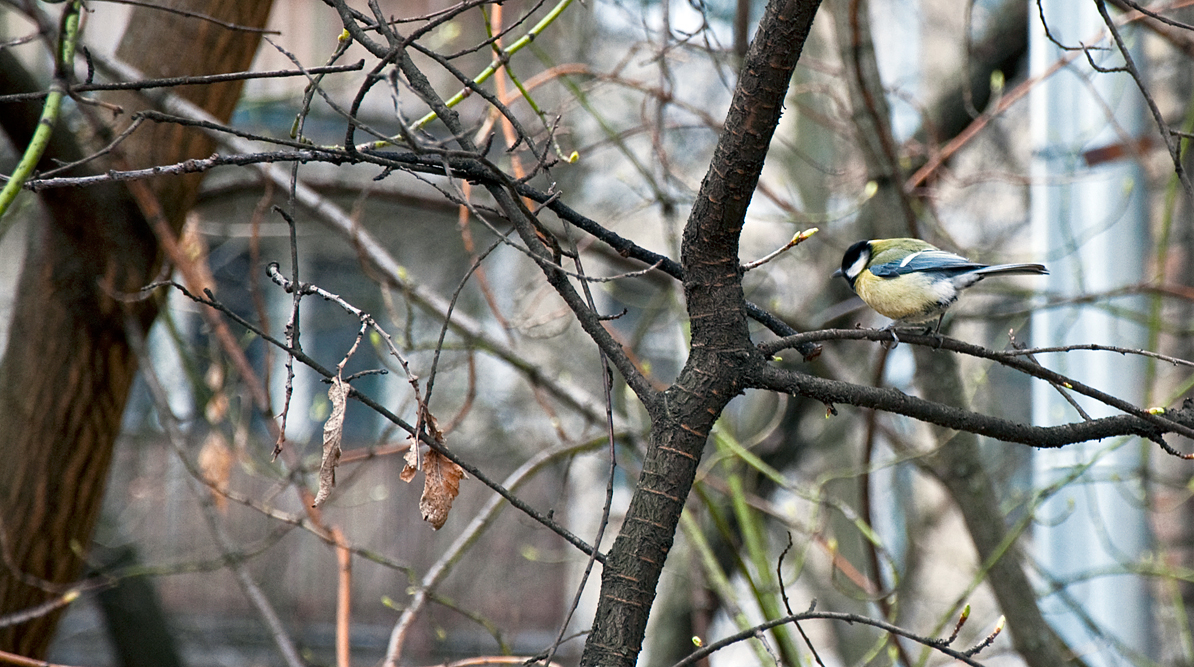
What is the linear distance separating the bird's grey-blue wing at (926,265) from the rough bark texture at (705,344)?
4.85 feet

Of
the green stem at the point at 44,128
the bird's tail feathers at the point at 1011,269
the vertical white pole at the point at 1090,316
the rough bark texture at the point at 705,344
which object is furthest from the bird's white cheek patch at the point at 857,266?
the green stem at the point at 44,128

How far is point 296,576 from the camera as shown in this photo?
799cm

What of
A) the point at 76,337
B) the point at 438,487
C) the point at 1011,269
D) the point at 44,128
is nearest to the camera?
the point at 44,128

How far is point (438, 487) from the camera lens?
127cm

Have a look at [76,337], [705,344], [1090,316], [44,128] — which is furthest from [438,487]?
[1090,316]

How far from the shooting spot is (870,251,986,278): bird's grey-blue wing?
2588 millimetres

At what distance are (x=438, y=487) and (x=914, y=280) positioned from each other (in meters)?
1.79

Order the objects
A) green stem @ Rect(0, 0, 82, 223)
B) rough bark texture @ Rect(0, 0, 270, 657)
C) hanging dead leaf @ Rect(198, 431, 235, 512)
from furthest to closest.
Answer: hanging dead leaf @ Rect(198, 431, 235, 512) → rough bark texture @ Rect(0, 0, 270, 657) → green stem @ Rect(0, 0, 82, 223)

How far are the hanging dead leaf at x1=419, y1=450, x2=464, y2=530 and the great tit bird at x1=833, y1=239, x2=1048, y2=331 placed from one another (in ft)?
4.97

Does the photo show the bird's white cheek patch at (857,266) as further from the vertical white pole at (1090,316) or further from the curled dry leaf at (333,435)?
the curled dry leaf at (333,435)

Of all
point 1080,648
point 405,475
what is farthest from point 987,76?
point 405,475

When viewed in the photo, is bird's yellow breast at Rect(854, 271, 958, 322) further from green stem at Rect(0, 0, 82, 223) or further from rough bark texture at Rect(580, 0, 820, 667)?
green stem at Rect(0, 0, 82, 223)

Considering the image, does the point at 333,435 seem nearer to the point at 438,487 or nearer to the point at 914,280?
the point at 438,487

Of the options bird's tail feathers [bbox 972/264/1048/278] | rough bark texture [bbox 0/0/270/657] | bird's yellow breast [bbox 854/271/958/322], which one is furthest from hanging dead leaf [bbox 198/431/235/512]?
bird's tail feathers [bbox 972/264/1048/278]
